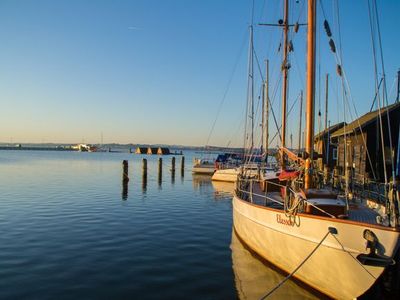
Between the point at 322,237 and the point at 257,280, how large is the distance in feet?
9.20

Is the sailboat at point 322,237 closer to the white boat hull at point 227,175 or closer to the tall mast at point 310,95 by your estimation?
the tall mast at point 310,95

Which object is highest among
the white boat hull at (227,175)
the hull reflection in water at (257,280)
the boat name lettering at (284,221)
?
the boat name lettering at (284,221)

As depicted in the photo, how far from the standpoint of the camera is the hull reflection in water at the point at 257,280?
30.9 feet

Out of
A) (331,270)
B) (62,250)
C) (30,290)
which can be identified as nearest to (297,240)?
(331,270)

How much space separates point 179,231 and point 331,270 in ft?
28.7

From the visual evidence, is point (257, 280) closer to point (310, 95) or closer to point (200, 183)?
point (310, 95)

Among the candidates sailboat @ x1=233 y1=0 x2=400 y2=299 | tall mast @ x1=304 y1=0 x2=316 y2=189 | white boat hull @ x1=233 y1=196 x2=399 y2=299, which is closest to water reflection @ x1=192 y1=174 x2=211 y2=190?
sailboat @ x1=233 y1=0 x2=400 y2=299

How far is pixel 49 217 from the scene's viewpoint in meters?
18.4

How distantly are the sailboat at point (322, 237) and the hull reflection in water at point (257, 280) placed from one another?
289mm

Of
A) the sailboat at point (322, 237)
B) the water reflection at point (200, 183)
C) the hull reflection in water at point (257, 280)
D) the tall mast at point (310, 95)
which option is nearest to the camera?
the sailboat at point (322, 237)

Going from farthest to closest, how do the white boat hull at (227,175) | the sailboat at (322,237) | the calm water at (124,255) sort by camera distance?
the white boat hull at (227,175), the calm water at (124,255), the sailboat at (322,237)

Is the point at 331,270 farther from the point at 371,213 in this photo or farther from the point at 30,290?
the point at 30,290

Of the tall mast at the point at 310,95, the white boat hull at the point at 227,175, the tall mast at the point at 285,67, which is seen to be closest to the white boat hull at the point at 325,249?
the tall mast at the point at 310,95

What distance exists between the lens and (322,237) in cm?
865
